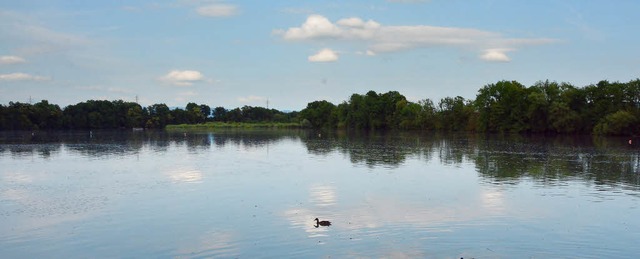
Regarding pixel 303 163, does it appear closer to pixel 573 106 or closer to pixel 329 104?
pixel 573 106

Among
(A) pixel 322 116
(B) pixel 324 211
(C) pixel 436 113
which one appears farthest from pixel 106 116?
(B) pixel 324 211

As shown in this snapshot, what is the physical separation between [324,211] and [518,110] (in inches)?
3404

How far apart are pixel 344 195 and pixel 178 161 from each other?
2067 cm

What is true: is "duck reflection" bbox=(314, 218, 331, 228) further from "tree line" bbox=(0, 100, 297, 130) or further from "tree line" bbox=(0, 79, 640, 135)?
"tree line" bbox=(0, 100, 297, 130)

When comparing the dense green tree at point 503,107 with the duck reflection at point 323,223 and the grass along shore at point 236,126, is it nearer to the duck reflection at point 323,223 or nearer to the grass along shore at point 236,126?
the grass along shore at point 236,126

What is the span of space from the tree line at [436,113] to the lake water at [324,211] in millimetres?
55614

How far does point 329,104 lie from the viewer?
551 ft

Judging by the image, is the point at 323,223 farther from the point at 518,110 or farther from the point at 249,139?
the point at 518,110

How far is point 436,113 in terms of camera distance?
125438 millimetres

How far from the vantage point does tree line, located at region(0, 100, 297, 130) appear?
141 metres

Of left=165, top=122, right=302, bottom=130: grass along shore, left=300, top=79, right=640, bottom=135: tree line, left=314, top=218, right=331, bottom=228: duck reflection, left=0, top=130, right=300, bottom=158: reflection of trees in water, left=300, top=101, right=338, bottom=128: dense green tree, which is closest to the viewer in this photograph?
left=314, top=218, right=331, bottom=228: duck reflection

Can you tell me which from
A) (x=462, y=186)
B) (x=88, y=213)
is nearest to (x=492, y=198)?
(x=462, y=186)

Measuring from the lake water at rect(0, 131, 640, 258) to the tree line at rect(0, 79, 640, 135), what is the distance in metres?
55.6

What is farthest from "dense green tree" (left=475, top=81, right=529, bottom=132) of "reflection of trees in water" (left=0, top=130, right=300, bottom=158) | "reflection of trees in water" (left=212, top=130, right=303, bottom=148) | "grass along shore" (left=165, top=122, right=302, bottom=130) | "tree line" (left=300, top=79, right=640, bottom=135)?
"grass along shore" (left=165, top=122, right=302, bottom=130)
